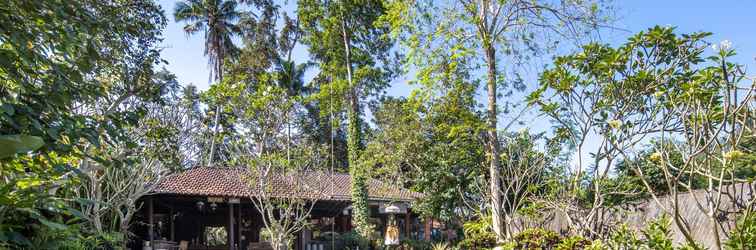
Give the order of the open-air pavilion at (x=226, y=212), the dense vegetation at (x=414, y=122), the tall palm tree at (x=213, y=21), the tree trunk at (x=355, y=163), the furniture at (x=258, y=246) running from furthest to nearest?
the tall palm tree at (x=213, y=21)
the furniture at (x=258, y=246)
the tree trunk at (x=355, y=163)
the open-air pavilion at (x=226, y=212)
the dense vegetation at (x=414, y=122)

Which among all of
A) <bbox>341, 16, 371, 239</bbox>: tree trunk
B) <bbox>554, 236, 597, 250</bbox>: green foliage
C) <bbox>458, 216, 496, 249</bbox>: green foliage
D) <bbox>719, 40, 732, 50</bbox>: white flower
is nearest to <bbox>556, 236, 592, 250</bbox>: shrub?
<bbox>554, 236, 597, 250</bbox>: green foliage

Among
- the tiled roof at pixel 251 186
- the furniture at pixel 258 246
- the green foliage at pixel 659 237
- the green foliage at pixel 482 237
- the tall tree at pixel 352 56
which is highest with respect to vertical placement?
the tall tree at pixel 352 56

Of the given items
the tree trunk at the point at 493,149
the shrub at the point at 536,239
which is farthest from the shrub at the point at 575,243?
the tree trunk at the point at 493,149

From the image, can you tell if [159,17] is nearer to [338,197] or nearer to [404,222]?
[338,197]

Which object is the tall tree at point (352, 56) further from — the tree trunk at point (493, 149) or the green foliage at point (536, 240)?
the green foliage at point (536, 240)

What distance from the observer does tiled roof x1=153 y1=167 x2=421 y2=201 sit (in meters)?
12.6

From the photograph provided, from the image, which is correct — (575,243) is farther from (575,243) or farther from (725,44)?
(725,44)

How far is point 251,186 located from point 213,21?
10233 millimetres

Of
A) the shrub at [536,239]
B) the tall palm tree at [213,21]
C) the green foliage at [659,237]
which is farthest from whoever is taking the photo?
the tall palm tree at [213,21]

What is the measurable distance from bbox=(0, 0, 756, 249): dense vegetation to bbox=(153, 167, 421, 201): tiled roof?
0.40 m

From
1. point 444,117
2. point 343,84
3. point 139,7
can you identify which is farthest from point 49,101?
point 343,84

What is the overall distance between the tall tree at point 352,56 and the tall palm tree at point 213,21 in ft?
12.7

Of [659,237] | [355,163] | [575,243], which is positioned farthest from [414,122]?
[659,237]

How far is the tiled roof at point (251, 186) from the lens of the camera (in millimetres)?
12633
